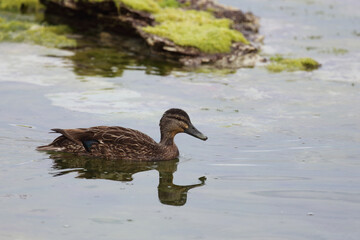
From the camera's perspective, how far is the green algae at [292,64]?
17.3m

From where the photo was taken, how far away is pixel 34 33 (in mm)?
19844

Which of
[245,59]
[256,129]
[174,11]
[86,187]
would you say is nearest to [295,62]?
[245,59]

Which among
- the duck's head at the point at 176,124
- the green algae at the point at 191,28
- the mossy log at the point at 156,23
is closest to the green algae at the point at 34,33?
the mossy log at the point at 156,23

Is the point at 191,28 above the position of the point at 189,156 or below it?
above

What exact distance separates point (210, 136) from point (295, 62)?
6.95 meters

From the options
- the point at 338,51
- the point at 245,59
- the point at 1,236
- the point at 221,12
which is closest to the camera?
the point at 1,236

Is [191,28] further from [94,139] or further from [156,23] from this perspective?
[94,139]

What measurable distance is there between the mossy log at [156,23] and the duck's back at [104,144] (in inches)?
289

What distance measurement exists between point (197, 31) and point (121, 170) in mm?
9519

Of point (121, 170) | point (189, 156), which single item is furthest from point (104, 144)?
point (189, 156)

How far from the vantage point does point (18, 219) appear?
24.8 ft

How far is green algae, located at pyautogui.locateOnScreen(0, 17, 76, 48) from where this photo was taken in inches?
752

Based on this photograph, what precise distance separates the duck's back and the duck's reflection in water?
112 millimetres

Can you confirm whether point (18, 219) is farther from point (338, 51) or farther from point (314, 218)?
point (338, 51)
